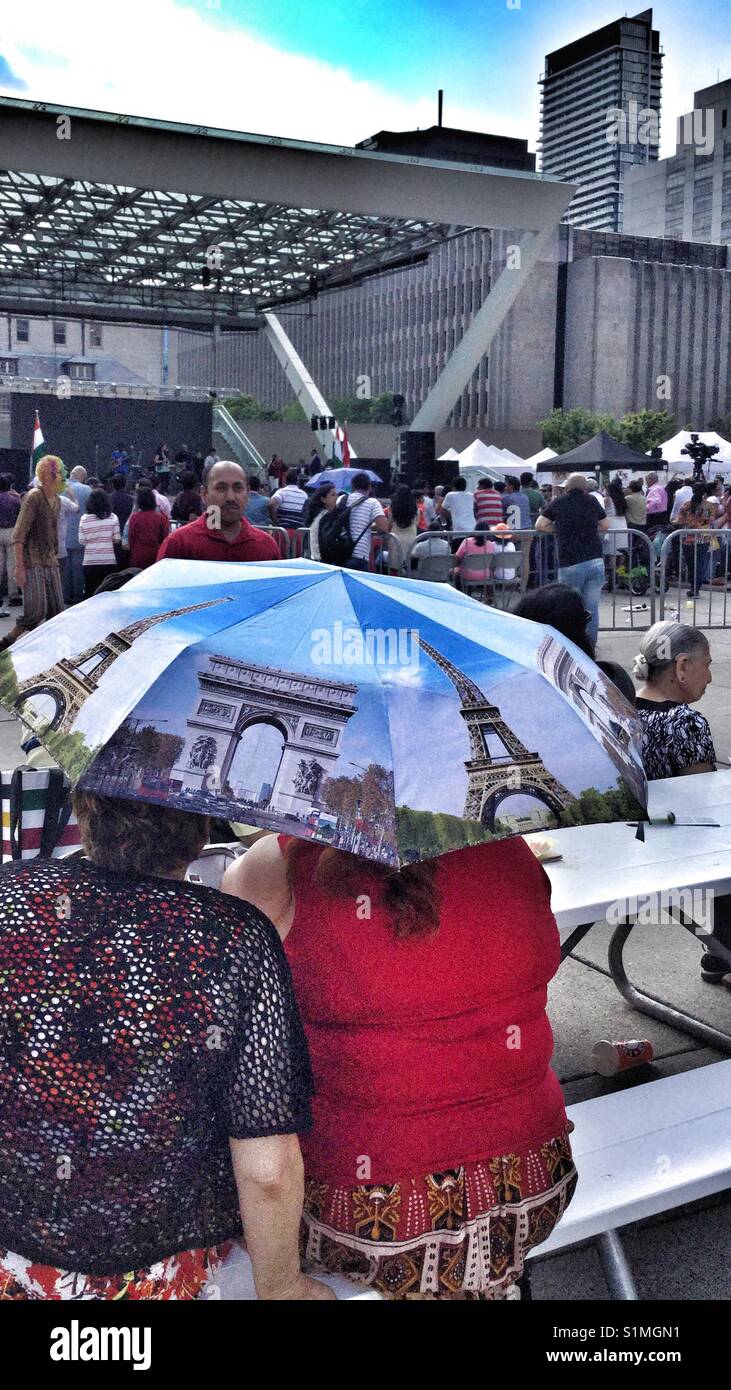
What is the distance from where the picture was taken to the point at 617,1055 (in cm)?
395

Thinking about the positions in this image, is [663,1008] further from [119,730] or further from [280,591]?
[119,730]

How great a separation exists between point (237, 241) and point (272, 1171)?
1576 inches

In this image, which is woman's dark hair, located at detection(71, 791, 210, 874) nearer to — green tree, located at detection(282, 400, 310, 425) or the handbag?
the handbag

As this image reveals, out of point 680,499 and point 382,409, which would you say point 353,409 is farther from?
point 680,499

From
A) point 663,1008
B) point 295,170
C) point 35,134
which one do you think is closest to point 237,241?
point 295,170

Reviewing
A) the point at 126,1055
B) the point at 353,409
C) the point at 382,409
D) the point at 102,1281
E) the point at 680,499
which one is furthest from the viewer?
the point at 353,409

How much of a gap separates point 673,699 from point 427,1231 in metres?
2.81

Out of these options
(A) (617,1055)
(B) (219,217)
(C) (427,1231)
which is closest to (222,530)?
(A) (617,1055)

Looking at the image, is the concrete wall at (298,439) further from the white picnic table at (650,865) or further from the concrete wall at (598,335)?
the white picnic table at (650,865)

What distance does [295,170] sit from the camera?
2772 cm

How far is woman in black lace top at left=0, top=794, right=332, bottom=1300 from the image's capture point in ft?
5.51

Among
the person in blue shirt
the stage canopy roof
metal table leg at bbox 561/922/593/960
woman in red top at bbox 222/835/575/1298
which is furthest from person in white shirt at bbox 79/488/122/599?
the stage canopy roof

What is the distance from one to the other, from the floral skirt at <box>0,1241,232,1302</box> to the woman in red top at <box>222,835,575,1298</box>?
278 mm

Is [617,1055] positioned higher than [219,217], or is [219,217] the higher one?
[219,217]
